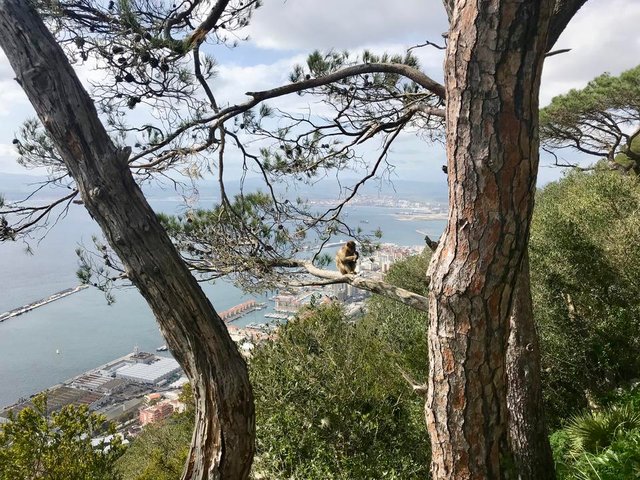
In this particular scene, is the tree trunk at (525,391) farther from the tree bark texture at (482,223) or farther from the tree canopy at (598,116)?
the tree canopy at (598,116)

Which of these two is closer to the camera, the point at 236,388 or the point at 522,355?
the point at 236,388

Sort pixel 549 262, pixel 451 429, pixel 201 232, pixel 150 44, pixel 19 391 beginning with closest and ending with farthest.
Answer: pixel 451 429 < pixel 150 44 < pixel 201 232 < pixel 549 262 < pixel 19 391

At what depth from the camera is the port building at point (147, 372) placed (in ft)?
50.4

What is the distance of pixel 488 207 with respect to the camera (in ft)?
4.37

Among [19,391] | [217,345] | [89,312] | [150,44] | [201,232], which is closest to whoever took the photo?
[217,345]

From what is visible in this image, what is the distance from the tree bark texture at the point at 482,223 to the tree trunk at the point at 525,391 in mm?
1214

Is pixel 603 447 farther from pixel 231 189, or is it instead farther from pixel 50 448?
pixel 50 448

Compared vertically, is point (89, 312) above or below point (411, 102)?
below

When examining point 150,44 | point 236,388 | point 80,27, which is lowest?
point 236,388

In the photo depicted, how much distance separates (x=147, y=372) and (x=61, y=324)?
241 inches

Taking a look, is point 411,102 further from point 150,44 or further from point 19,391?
point 19,391

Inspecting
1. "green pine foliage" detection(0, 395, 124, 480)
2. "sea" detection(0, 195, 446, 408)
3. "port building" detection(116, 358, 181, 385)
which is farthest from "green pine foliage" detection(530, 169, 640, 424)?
"port building" detection(116, 358, 181, 385)

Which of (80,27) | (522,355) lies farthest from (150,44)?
(522,355)

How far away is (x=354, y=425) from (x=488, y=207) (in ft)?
11.9
